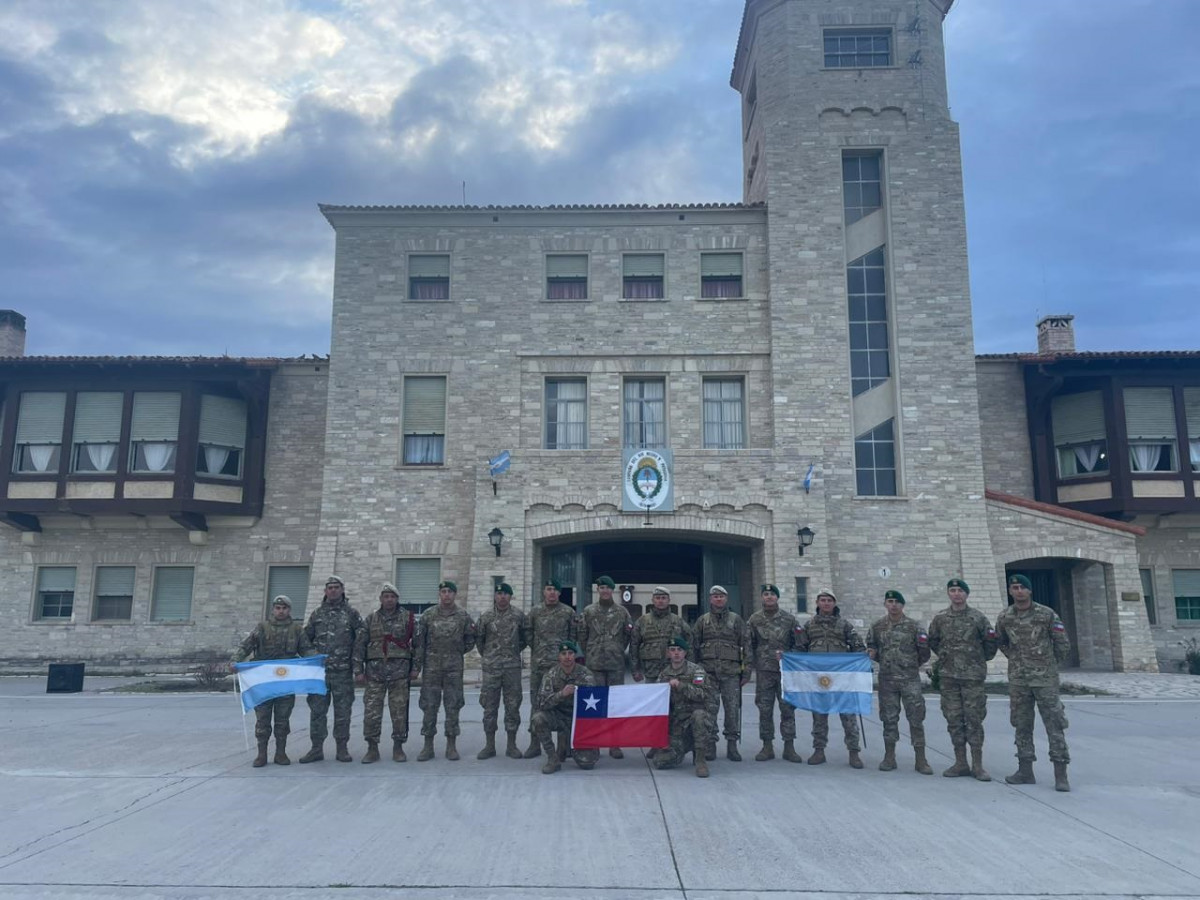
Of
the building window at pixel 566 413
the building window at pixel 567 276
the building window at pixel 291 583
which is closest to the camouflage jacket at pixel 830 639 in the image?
the building window at pixel 566 413

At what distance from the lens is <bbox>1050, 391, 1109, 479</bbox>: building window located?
22.4 metres

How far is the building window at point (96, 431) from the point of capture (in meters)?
22.2

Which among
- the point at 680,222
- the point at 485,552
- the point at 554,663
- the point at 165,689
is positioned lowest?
the point at 165,689

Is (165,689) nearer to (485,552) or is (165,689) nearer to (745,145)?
(485,552)

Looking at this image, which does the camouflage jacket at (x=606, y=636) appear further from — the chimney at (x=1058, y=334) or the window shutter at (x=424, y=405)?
the chimney at (x=1058, y=334)

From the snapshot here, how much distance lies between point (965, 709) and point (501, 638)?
5.07m

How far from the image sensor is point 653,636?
9.91 m

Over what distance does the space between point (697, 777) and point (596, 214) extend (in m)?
16.4

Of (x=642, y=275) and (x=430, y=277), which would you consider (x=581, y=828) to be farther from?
(x=430, y=277)

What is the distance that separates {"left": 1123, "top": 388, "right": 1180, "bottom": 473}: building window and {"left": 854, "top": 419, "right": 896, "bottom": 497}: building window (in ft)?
21.3

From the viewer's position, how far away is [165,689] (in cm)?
1750

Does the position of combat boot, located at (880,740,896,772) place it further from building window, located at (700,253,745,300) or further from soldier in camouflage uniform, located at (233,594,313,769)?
building window, located at (700,253,745,300)

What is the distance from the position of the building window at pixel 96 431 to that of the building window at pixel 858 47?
2064 cm

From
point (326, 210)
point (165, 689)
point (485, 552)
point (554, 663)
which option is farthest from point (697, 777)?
point (326, 210)
